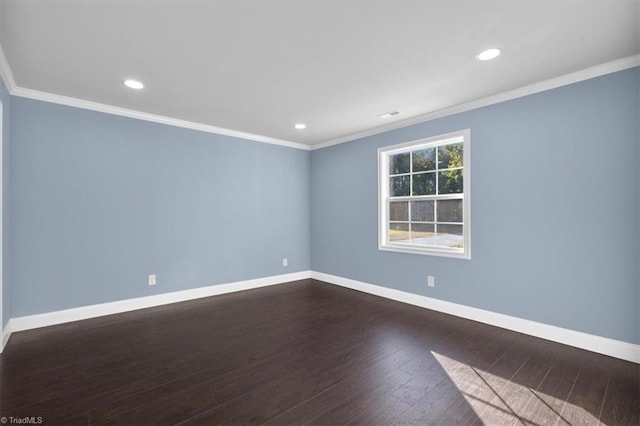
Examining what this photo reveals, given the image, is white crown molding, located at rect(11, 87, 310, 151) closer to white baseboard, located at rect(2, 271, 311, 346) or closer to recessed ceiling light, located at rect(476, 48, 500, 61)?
white baseboard, located at rect(2, 271, 311, 346)

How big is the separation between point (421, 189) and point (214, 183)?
3.12 m

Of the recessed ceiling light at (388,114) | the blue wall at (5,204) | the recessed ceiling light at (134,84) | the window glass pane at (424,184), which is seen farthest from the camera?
the window glass pane at (424,184)

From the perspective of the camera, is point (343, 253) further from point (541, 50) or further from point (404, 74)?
point (541, 50)

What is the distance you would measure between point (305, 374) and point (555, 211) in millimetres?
2835

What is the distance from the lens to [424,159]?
4227 mm

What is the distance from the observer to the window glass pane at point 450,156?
12.6ft

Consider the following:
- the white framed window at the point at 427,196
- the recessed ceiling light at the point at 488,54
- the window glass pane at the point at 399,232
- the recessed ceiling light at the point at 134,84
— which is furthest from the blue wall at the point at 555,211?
the recessed ceiling light at the point at 134,84

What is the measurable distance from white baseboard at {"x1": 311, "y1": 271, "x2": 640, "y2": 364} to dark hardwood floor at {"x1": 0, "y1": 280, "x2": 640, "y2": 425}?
0.33 ft

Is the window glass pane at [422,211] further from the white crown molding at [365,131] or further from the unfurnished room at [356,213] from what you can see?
the white crown molding at [365,131]

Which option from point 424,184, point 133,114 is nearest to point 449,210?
point 424,184

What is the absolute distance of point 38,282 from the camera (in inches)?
131

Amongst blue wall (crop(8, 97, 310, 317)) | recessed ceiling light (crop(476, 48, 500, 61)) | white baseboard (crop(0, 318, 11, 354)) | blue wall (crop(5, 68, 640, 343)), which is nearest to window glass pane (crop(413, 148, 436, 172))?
blue wall (crop(5, 68, 640, 343))

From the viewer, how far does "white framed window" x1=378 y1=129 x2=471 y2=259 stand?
12.4 feet

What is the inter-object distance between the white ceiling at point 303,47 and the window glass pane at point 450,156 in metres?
0.59
